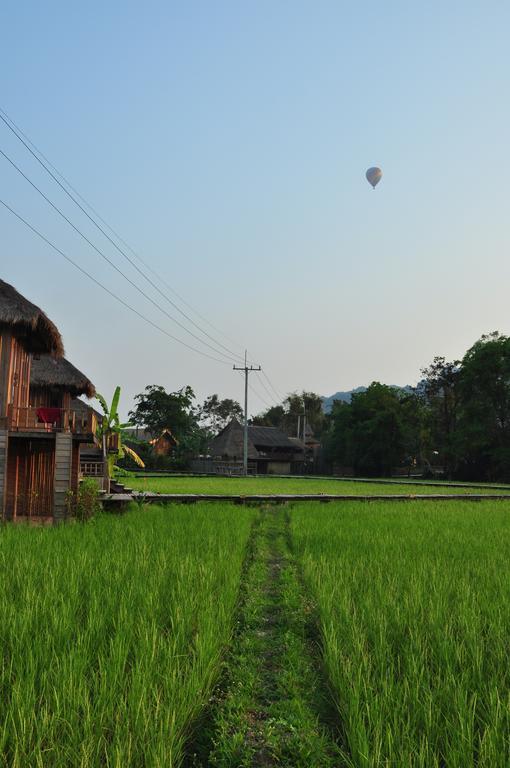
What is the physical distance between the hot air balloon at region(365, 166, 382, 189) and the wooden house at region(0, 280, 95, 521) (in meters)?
12.0

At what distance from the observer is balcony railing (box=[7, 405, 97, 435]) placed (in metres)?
11.7

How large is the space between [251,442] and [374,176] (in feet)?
103

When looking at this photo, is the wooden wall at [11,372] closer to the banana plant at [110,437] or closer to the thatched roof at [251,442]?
the banana plant at [110,437]

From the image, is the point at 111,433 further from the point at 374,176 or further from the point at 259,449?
the point at 259,449

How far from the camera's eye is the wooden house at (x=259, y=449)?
157 ft

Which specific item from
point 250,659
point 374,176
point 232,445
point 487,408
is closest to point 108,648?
point 250,659

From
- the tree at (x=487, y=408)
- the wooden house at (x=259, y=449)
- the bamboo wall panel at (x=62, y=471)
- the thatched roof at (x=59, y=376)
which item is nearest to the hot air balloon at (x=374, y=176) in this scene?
the thatched roof at (x=59, y=376)

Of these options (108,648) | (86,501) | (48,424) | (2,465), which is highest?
(48,424)

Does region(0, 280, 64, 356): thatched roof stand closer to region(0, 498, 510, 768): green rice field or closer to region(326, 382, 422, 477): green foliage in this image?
region(0, 498, 510, 768): green rice field

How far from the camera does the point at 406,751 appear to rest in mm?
2654

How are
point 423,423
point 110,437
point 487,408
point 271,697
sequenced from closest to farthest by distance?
point 271,697, point 110,437, point 487,408, point 423,423

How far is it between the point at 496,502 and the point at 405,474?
33.3 m

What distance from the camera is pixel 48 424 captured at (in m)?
12.1

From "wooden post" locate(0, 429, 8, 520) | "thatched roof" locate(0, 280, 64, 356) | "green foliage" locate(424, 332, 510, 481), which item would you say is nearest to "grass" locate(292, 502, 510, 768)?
"wooden post" locate(0, 429, 8, 520)
